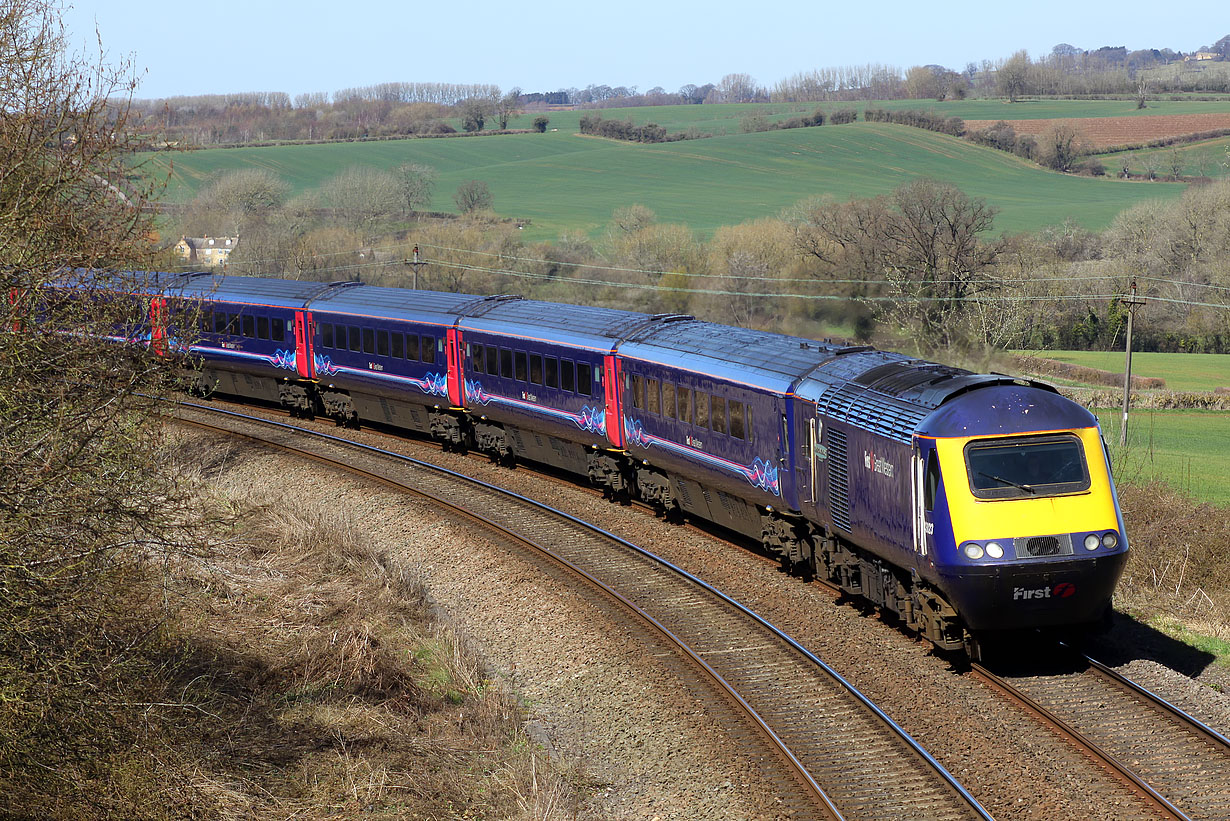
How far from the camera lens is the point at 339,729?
1459 centimetres

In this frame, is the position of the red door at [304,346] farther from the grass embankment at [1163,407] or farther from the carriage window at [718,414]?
the grass embankment at [1163,407]

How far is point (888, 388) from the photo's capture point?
53.1ft

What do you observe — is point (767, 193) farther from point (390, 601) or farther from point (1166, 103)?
point (390, 601)

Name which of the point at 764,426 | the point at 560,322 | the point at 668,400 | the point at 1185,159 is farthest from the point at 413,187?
the point at 764,426

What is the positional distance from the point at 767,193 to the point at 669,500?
322 feet

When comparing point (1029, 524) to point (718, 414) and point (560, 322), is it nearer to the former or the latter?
point (718, 414)

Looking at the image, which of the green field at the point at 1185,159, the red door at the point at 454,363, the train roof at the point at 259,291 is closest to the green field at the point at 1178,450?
the red door at the point at 454,363

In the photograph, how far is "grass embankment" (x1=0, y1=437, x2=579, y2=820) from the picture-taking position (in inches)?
449

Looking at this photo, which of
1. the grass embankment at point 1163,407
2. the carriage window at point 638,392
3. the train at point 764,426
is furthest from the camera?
the grass embankment at point 1163,407

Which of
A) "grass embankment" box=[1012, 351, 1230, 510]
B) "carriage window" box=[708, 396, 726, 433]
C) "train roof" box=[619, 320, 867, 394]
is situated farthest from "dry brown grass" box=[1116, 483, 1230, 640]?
"carriage window" box=[708, 396, 726, 433]

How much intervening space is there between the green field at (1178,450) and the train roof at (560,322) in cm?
1106

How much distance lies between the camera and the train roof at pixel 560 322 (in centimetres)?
2467

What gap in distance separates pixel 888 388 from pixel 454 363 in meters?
14.7

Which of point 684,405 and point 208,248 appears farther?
point 208,248
